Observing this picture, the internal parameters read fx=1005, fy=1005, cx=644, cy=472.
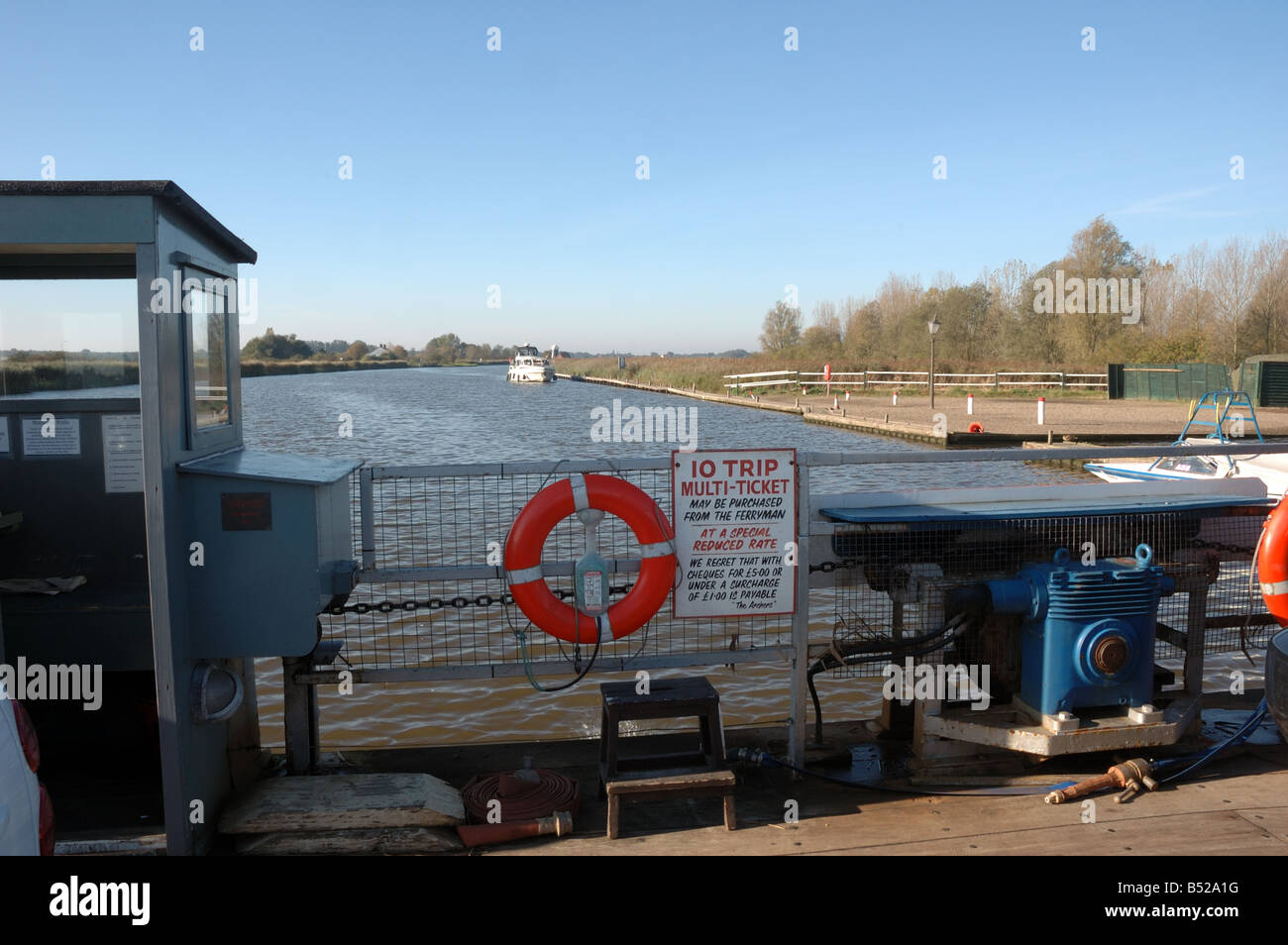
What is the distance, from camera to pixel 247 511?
4.03 meters

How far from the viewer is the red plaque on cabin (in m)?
4.00

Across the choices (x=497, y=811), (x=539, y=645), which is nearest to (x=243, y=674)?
(x=497, y=811)

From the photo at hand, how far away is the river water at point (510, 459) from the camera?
7.18 metres

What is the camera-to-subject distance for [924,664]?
15.3 ft

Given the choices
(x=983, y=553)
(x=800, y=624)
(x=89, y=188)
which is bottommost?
(x=800, y=624)

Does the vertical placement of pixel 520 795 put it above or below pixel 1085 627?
below

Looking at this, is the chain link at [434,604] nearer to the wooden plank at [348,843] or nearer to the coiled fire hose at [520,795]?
the coiled fire hose at [520,795]

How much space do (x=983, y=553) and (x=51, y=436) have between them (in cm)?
468

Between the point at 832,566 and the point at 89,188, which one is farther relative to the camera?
the point at 832,566

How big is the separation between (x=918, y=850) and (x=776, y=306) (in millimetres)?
77727

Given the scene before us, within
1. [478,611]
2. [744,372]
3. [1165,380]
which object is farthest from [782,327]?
[478,611]

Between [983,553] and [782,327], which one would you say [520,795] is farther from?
[782,327]

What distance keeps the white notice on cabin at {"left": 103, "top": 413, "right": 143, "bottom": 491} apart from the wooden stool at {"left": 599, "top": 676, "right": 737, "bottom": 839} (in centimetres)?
262
